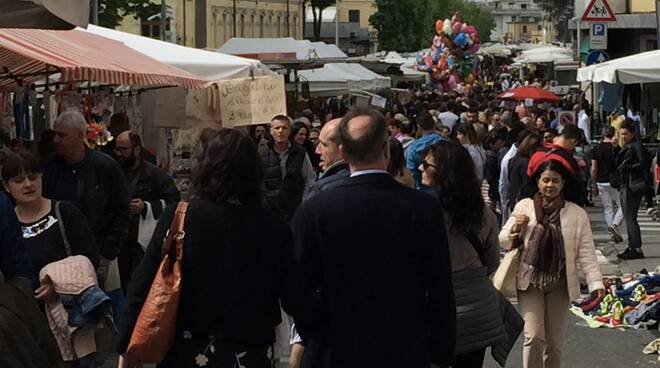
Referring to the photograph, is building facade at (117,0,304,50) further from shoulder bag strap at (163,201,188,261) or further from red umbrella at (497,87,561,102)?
shoulder bag strap at (163,201,188,261)

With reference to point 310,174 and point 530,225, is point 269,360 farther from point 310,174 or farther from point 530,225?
point 310,174

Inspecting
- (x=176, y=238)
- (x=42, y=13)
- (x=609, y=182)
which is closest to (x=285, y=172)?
(x=176, y=238)

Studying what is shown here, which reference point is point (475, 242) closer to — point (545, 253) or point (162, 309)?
point (545, 253)

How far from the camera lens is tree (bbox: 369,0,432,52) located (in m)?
87.6

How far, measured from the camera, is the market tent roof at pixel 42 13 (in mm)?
4438

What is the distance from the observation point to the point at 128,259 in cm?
980

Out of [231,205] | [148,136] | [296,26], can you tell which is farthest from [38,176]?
[296,26]

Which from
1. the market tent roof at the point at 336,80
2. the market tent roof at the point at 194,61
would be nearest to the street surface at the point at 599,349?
the market tent roof at the point at 194,61

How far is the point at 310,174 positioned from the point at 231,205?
22.0 ft

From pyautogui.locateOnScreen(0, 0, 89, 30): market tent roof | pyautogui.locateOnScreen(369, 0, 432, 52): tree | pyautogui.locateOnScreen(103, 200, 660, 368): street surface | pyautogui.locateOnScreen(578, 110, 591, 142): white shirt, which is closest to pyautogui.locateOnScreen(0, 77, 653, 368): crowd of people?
pyautogui.locateOnScreen(0, 0, 89, 30): market tent roof

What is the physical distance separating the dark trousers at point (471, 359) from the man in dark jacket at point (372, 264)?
1.31 metres

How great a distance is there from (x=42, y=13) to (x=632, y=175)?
1257 centimetres

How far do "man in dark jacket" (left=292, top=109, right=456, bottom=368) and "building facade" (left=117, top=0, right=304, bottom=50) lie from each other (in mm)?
44335

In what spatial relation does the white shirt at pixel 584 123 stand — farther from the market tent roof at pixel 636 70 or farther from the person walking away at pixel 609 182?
the market tent roof at pixel 636 70
